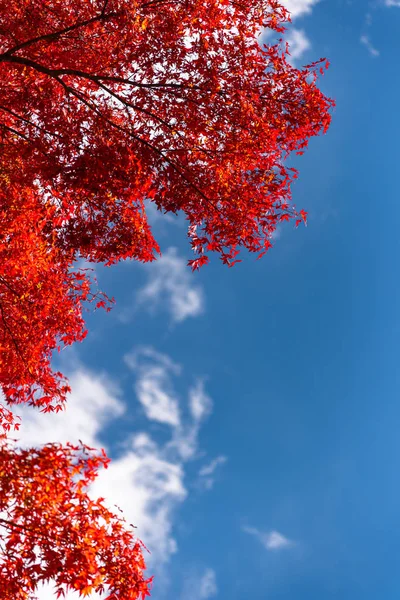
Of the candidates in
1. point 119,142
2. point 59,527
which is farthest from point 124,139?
point 59,527

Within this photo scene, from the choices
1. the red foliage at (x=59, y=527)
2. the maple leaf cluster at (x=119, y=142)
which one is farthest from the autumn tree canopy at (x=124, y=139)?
the red foliage at (x=59, y=527)

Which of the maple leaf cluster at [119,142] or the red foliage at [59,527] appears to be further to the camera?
the maple leaf cluster at [119,142]

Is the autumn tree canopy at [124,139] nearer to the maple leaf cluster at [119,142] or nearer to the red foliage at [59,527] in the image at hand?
the maple leaf cluster at [119,142]

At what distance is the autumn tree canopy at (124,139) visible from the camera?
36.0 feet

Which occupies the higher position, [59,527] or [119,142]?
[119,142]

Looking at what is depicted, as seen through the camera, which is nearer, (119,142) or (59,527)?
(59,527)

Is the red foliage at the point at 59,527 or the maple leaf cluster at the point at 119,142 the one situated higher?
the maple leaf cluster at the point at 119,142

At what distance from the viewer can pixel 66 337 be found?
43.5 ft

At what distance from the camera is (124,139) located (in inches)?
466

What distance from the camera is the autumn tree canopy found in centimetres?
1098

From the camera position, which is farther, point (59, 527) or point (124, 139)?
point (124, 139)

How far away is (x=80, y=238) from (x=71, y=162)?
2.17 metres

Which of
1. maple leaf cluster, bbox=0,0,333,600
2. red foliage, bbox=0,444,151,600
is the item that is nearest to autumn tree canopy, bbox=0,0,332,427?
maple leaf cluster, bbox=0,0,333,600

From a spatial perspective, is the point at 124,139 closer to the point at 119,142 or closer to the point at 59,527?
the point at 119,142
